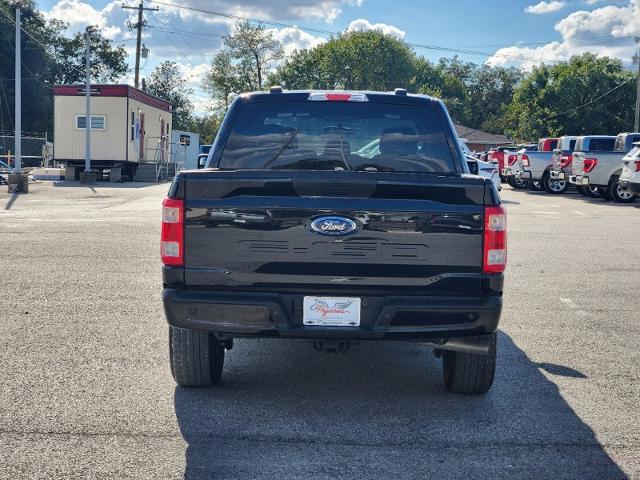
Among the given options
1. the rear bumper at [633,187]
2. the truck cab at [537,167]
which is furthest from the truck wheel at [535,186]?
the rear bumper at [633,187]

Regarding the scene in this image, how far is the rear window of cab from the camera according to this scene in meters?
5.50

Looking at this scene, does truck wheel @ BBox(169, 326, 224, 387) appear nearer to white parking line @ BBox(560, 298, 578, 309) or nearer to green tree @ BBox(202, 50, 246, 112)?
white parking line @ BBox(560, 298, 578, 309)

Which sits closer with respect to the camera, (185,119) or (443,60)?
(185,119)

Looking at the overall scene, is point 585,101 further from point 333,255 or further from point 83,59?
point 333,255

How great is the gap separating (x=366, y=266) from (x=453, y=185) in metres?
0.65

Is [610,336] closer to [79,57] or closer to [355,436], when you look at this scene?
[355,436]

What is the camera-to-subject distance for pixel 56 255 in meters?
11.6

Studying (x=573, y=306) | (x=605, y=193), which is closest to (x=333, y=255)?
(x=573, y=306)

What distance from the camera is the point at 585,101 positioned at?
204 ft

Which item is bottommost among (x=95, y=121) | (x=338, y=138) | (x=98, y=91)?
(x=338, y=138)

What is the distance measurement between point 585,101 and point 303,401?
61152 millimetres

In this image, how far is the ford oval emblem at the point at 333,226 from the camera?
4590mm

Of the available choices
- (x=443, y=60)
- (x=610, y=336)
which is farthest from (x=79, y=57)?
(x=610, y=336)

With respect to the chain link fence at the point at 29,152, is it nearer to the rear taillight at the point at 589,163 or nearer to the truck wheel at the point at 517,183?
the truck wheel at the point at 517,183
